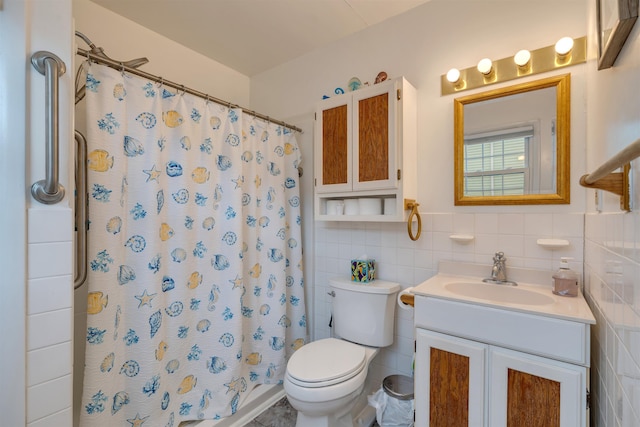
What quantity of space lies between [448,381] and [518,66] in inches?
60.0

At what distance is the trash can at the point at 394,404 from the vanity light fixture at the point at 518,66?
1687 mm

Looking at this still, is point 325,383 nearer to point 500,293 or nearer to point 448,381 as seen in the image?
point 448,381

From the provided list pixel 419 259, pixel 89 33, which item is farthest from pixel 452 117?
pixel 89 33

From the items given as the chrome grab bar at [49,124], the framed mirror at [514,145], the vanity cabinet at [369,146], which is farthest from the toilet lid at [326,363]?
the chrome grab bar at [49,124]

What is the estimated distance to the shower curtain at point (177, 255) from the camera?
1271 mm

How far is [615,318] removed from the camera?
75cm

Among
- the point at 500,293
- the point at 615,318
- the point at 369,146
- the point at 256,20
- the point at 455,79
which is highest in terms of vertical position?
the point at 256,20

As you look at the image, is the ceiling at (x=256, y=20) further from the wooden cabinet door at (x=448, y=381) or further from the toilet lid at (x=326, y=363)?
the toilet lid at (x=326, y=363)

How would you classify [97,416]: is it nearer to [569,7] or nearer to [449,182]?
[449,182]

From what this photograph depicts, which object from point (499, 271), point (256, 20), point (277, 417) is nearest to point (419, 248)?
point (499, 271)

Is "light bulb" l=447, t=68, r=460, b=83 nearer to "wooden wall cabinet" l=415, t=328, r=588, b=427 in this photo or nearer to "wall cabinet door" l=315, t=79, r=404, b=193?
"wall cabinet door" l=315, t=79, r=404, b=193

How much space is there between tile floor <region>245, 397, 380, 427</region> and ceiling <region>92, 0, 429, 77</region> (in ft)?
8.24

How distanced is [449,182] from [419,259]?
1.58ft

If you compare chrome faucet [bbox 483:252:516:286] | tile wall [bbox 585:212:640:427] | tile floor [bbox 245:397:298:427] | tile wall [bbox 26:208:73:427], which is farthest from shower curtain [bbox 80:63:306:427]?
tile wall [bbox 585:212:640:427]
